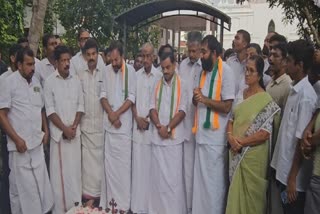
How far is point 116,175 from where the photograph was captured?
531 cm

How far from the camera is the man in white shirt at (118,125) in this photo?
17.2 ft

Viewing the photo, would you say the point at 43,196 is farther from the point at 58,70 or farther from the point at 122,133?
the point at 58,70

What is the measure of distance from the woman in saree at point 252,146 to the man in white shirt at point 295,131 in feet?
0.93

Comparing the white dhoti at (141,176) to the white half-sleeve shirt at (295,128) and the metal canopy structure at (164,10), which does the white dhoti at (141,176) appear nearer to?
Result: the white half-sleeve shirt at (295,128)

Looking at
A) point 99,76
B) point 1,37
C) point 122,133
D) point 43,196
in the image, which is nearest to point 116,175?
point 122,133

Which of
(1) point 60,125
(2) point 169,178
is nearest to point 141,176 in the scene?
(2) point 169,178

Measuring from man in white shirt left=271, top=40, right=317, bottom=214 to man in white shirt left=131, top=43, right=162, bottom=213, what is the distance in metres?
1.87

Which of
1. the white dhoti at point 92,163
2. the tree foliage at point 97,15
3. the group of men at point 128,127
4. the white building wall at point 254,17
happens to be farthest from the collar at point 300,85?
the white building wall at point 254,17

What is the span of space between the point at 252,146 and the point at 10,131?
2.68 m

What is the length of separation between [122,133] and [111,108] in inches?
13.5

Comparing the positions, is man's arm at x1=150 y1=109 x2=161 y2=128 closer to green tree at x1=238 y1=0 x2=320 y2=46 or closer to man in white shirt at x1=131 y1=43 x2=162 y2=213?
man in white shirt at x1=131 y1=43 x2=162 y2=213

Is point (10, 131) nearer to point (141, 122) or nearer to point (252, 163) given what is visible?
point (141, 122)

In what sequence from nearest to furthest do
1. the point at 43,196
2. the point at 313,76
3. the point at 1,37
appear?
the point at 313,76, the point at 43,196, the point at 1,37

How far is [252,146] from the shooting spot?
13.7 ft
